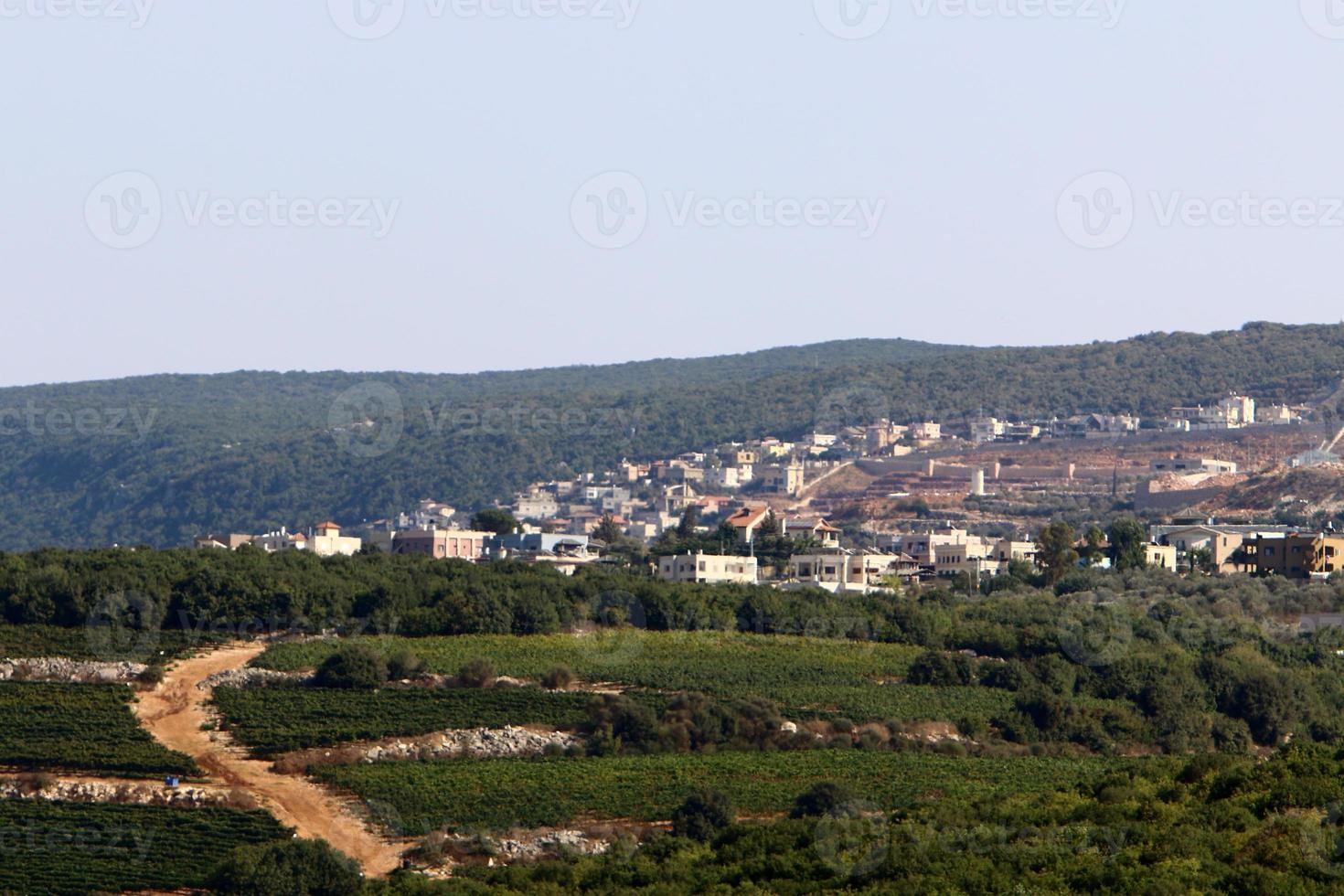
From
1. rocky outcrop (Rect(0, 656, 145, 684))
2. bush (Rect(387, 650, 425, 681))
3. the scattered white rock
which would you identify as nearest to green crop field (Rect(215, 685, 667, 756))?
bush (Rect(387, 650, 425, 681))

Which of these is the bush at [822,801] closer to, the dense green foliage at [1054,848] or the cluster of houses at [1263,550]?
the dense green foliage at [1054,848]

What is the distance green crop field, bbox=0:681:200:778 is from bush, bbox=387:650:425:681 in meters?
5.74

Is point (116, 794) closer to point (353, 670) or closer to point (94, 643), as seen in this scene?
point (353, 670)

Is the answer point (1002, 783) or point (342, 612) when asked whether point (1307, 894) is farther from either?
point (342, 612)

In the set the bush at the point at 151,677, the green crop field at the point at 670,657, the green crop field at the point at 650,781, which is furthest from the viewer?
the green crop field at the point at 670,657

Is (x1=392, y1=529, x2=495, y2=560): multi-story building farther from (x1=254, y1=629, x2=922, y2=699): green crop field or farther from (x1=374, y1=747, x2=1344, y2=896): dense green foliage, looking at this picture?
(x1=374, y1=747, x2=1344, y2=896): dense green foliage

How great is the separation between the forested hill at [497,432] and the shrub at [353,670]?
95.3m

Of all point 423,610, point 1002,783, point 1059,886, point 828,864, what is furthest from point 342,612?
point 1059,886

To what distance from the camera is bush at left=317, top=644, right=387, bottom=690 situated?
51188 mm

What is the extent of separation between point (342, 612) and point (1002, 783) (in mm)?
20718

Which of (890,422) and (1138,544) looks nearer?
(1138,544)

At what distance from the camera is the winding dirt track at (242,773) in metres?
40.3

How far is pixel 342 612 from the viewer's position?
58.9 metres

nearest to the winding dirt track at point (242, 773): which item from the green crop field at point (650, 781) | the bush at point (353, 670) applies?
the green crop field at point (650, 781)
